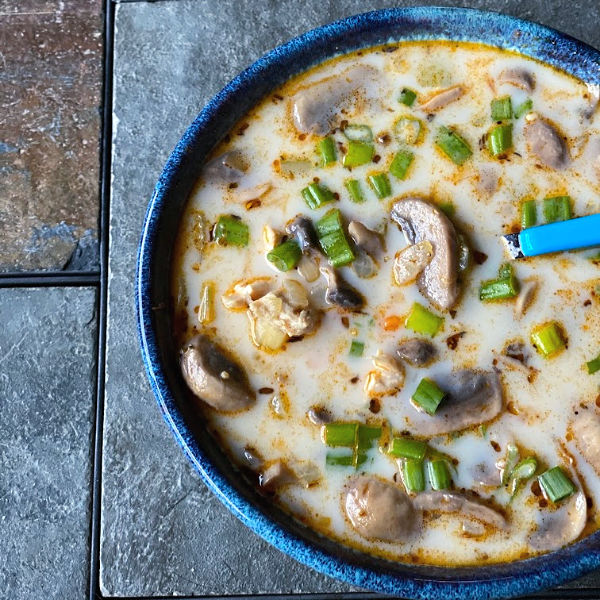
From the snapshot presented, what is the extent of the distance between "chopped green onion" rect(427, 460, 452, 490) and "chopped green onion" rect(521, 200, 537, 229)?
0.56 m

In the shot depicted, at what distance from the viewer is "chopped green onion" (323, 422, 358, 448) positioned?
1616 mm

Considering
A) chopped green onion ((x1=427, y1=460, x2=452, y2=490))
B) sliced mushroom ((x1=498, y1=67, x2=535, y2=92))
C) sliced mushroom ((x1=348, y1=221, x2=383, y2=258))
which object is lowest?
chopped green onion ((x1=427, y1=460, x2=452, y2=490))

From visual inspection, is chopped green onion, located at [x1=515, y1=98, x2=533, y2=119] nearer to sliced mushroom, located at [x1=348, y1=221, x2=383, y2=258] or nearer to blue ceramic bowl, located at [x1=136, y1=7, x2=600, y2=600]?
blue ceramic bowl, located at [x1=136, y1=7, x2=600, y2=600]

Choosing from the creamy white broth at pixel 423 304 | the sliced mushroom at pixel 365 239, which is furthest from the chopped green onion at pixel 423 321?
the sliced mushroom at pixel 365 239

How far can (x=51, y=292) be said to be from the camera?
206cm

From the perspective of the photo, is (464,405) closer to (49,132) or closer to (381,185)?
(381,185)

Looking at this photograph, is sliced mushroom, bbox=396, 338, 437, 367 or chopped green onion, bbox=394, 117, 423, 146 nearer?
sliced mushroom, bbox=396, 338, 437, 367

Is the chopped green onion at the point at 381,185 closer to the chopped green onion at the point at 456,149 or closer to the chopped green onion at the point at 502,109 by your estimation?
the chopped green onion at the point at 456,149

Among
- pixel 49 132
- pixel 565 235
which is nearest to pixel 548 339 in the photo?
pixel 565 235

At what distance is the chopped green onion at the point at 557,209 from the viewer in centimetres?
168

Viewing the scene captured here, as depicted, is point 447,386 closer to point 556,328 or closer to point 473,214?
point 556,328

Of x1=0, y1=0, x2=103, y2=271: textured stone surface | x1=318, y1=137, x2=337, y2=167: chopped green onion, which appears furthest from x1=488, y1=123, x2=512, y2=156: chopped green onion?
x1=0, y1=0, x2=103, y2=271: textured stone surface

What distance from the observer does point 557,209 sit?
1.68m

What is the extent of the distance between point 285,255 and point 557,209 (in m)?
0.62
